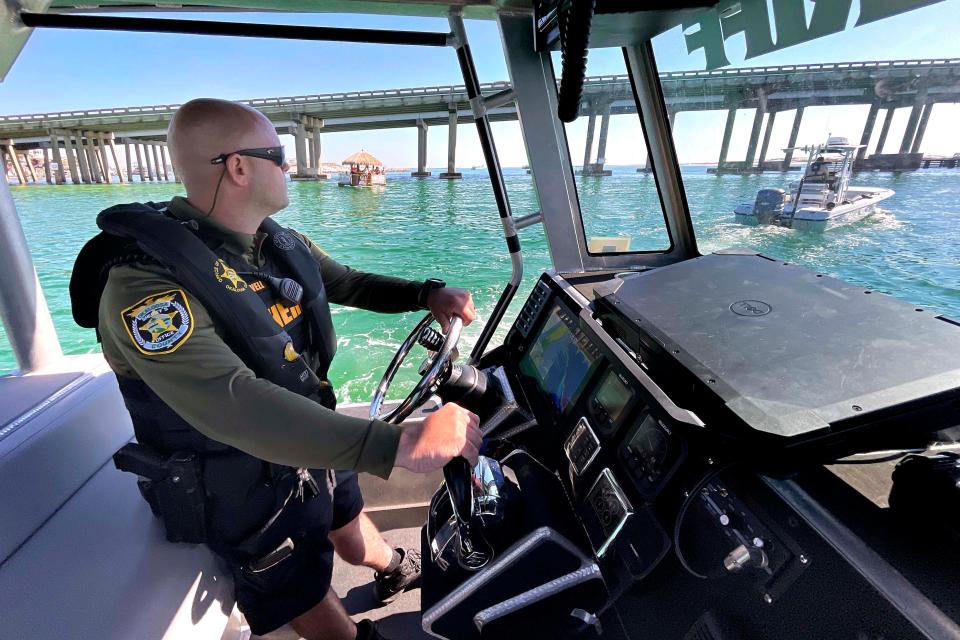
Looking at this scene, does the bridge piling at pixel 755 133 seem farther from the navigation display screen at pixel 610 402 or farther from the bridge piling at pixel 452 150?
the bridge piling at pixel 452 150

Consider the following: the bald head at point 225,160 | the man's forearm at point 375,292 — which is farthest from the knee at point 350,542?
the bald head at point 225,160

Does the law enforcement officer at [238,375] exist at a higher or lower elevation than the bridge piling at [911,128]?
lower

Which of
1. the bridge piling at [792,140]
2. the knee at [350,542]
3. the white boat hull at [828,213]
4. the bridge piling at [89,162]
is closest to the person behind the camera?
the knee at [350,542]

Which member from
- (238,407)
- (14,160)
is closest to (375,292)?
(238,407)

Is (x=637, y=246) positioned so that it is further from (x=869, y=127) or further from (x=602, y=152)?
(x=869, y=127)

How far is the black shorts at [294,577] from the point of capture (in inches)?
47.8

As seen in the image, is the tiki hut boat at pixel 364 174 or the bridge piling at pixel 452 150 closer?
the bridge piling at pixel 452 150

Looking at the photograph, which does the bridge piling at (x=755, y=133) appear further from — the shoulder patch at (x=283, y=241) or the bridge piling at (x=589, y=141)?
the shoulder patch at (x=283, y=241)

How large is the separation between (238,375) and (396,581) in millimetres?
1251

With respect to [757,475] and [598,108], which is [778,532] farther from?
[598,108]

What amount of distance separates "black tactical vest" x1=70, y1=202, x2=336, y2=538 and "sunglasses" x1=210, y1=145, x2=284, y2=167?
17cm

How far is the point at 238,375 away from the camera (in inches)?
35.2

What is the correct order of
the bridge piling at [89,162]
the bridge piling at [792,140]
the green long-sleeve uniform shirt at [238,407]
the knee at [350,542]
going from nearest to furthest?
the green long-sleeve uniform shirt at [238,407]
the knee at [350,542]
the bridge piling at [792,140]
the bridge piling at [89,162]

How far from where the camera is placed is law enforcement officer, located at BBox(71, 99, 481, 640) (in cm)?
89
